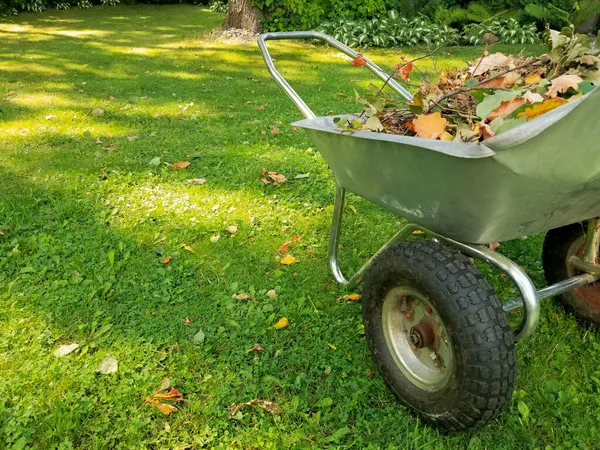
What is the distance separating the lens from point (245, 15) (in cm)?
843

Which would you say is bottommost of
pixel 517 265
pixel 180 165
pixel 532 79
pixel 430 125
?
pixel 180 165

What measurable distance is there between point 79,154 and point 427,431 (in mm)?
3273

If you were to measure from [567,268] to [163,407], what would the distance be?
5.73 feet

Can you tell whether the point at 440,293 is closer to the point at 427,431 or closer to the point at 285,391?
the point at 427,431

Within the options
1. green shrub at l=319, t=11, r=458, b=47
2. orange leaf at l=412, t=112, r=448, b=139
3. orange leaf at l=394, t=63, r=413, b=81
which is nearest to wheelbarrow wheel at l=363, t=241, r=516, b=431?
orange leaf at l=412, t=112, r=448, b=139

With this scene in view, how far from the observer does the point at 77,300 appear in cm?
237

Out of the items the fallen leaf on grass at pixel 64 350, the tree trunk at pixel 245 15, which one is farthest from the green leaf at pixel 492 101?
the tree trunk at pixel 245 15

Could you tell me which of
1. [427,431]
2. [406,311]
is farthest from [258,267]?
[427,431]

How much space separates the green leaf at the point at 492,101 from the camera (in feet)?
4.96

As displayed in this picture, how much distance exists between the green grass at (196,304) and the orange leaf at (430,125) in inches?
39.1

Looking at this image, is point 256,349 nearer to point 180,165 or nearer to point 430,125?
point 430,125

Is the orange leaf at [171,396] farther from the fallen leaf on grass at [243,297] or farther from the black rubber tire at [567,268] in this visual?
the black rubber tire at [567,268]

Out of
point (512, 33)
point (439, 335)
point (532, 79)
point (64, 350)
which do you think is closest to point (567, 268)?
point (439, 335)

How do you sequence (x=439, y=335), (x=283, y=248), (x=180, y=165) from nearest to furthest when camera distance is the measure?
(x=439, y=335)
(x=283, y=248)
(x=180, y=165)
